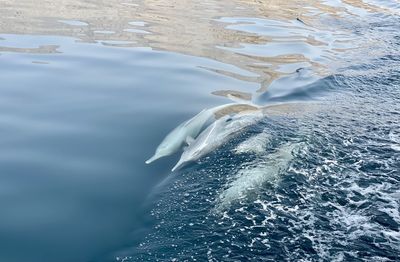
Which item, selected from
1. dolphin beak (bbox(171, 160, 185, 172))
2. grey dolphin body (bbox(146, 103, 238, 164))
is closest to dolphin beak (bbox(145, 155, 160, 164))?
grey dolphin body (bbox(146, 103, 238, 164))

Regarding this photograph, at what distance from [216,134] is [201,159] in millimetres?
1051

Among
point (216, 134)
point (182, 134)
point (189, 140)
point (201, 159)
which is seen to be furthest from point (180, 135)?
point (201, 159)

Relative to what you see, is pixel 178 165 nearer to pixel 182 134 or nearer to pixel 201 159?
pixel 201 159

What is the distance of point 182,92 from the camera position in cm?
1452

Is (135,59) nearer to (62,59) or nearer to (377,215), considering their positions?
(62,59)

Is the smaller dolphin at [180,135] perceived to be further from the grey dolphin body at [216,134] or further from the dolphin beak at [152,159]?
the grey dolphin body at [216,134]

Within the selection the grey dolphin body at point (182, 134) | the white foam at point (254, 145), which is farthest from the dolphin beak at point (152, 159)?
the white foam at point (254, 145)

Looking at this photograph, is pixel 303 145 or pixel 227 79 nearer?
pixel 303 145

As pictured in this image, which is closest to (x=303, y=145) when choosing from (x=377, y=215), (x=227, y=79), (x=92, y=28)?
(x=377, y=215)

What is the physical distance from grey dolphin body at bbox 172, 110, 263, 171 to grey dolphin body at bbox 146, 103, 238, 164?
0.24 metres

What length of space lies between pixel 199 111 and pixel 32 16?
13560 millimetres

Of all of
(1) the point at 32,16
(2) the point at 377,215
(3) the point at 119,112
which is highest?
(1) the point at 32,16

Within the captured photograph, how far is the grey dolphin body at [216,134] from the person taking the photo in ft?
35.9

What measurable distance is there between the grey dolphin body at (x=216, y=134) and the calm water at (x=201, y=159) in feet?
0.66
